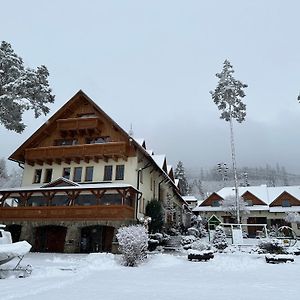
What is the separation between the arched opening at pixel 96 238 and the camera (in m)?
26.0

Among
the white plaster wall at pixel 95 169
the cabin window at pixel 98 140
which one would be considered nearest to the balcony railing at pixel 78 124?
the cabin window at pixel 98 140

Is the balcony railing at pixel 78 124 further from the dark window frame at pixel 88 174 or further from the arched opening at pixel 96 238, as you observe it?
the arched opening at pixel 96 238

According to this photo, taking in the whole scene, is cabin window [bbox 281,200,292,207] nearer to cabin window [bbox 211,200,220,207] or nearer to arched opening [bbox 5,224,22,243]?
cabin window [bbox 211,200,220,207]

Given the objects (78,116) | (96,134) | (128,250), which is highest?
(78,116)

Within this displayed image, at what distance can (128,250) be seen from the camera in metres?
17.1

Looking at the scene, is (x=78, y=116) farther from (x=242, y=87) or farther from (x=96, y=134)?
(x=242, y=87)

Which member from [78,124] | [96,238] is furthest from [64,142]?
[96,238]

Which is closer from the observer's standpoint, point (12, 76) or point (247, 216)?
point (12, 76)

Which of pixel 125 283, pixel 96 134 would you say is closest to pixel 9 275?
pixel 125 283

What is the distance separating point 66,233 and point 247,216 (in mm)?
30381

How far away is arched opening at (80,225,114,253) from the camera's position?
85.2 feet

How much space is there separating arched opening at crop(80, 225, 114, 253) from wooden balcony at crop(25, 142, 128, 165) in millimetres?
6120

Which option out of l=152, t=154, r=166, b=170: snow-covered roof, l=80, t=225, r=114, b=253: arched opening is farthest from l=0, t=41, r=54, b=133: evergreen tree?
l=152, t=154, r=166, b=170: snow-covered roof

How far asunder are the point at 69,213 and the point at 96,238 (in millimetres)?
3343
